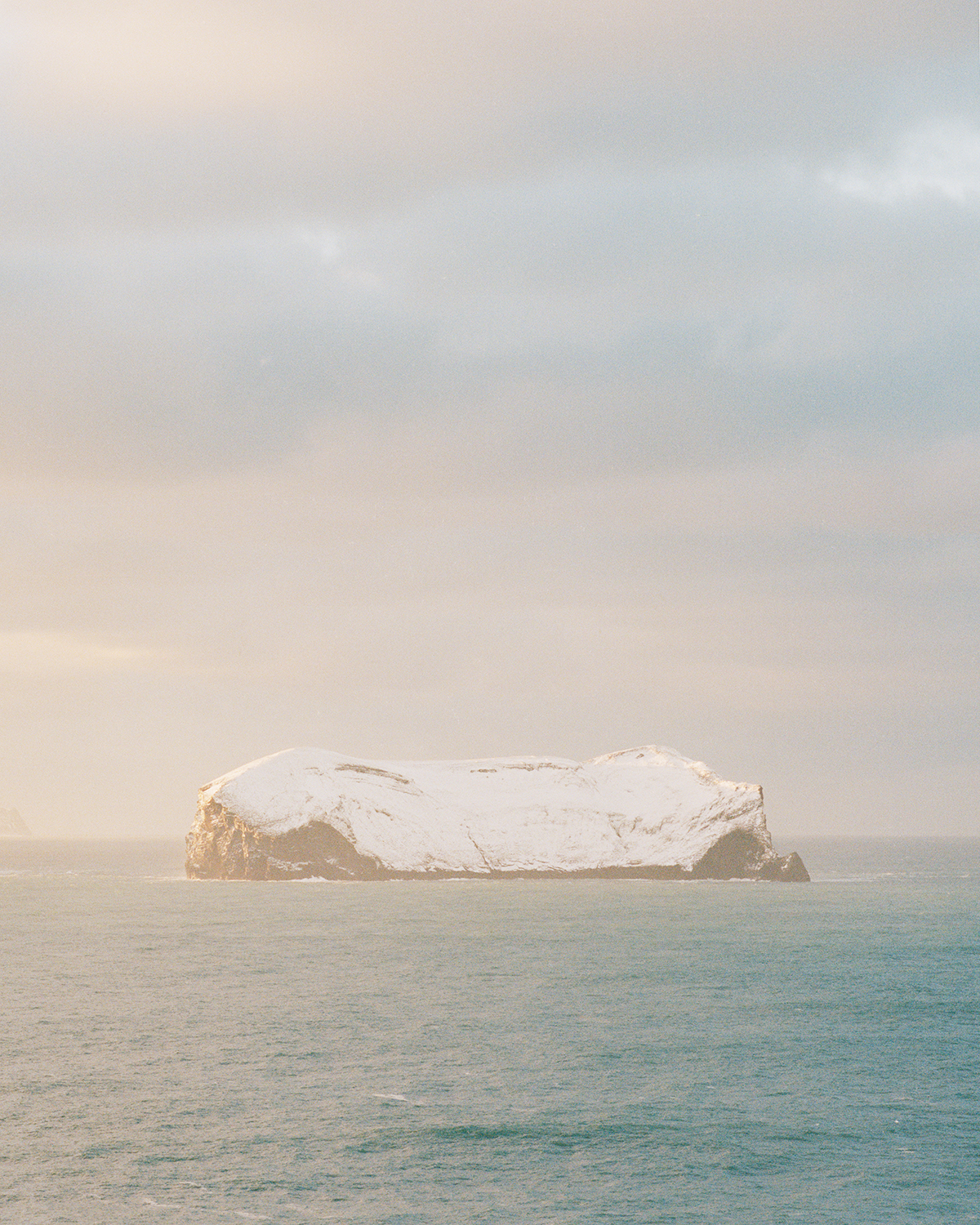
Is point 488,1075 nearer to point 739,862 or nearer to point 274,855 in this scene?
point 274,855

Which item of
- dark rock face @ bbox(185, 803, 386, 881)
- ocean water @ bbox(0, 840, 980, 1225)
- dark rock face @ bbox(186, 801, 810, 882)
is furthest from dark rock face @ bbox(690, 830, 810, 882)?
ocean water @ bbox(0, 840, 980, 1225)

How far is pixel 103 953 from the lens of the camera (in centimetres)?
9794

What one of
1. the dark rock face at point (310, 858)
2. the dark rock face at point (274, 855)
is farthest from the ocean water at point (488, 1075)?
the dark rock face at point (310, 858)

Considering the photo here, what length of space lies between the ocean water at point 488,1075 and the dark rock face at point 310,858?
70.8m

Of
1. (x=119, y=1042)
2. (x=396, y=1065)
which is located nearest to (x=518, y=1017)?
(x=396, y=1065)

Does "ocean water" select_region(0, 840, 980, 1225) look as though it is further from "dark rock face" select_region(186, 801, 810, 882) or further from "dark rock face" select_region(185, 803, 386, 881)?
"dark rock face" select_region(186, 801, 810, 882)

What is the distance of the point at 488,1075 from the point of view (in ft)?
196

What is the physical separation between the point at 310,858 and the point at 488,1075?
133 meters

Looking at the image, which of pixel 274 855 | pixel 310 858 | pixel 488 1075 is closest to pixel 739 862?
pixel 310 858

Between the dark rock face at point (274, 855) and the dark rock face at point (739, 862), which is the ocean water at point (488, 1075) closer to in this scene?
the dark rock face at point (274, 855)

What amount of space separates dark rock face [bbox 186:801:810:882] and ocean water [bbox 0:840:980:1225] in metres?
70.8

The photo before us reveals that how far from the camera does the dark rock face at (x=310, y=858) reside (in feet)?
617

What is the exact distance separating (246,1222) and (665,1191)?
14.6 m

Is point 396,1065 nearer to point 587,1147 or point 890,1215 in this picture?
point 587,1147
